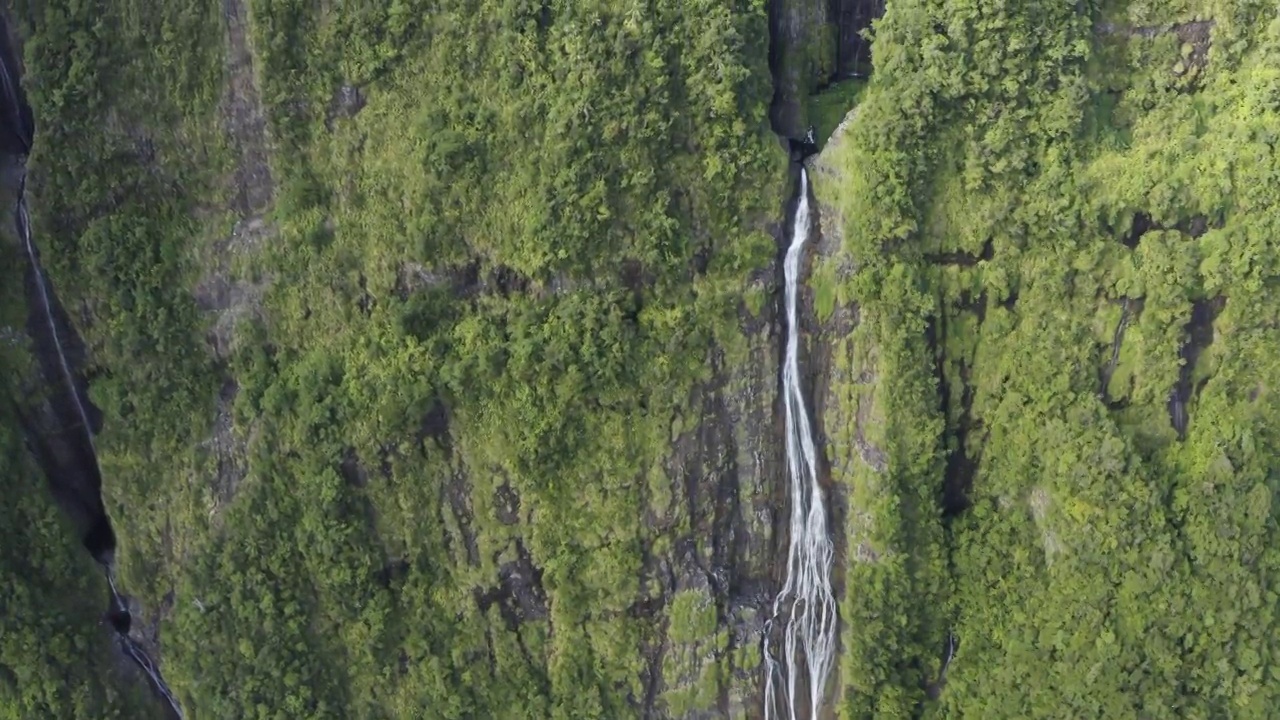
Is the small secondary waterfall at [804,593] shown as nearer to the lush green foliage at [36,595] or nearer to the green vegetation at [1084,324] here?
the green vegetation at [1084,324]

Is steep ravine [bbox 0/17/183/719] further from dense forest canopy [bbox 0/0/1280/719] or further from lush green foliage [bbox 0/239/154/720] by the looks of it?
dense forest canopy [bbox 0/0/1280/719]

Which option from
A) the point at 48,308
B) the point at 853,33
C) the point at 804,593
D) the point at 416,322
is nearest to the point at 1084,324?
the point at 853,33

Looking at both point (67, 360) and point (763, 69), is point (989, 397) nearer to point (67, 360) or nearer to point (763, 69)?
point (763, 69)

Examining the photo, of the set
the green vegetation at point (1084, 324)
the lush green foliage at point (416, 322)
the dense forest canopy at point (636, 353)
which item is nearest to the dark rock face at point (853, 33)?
the dense forest canopy at point (636, 353)

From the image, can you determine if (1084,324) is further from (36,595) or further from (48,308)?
(36,595)

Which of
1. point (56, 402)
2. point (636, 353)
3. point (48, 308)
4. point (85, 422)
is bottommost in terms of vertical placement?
point (85, 422)

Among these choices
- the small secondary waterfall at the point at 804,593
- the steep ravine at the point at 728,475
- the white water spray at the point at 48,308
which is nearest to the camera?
the steep ravine at the point at 728,475
